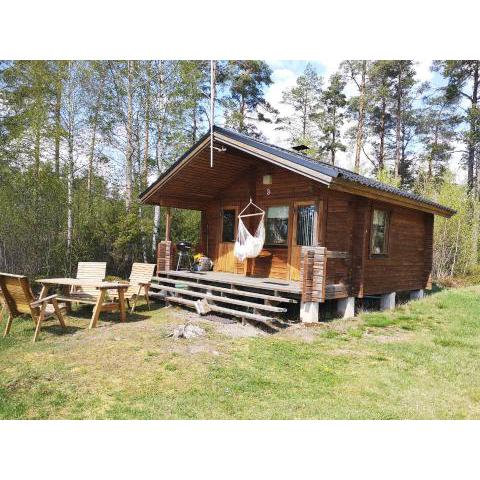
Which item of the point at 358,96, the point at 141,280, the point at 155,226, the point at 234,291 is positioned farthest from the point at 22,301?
the point at 358,96

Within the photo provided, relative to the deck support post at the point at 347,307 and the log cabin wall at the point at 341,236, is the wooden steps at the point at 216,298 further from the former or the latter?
the deck support post at the point at 347,307

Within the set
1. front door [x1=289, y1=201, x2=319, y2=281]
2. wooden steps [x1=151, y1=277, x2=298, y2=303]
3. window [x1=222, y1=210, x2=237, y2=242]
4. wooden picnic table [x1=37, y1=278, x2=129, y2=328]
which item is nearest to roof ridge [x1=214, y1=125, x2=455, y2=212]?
front door [x1=289, y1=201, x2=319, y2=281]

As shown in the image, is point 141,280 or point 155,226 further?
point 155,226

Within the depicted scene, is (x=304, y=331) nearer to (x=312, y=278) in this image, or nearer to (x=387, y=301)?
(x=312, y=278)

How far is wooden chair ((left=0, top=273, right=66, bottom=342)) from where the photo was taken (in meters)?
5.11

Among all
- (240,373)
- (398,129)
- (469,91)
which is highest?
Answer: (398,129)

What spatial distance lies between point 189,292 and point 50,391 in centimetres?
384

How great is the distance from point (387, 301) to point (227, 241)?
373cm

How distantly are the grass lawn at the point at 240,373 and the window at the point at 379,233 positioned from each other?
1947mm

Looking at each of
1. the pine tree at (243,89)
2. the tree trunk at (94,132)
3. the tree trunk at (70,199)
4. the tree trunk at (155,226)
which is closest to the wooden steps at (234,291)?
the tree trunk at (70,199)

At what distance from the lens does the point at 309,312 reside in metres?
5.92

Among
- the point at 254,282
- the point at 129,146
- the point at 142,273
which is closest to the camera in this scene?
the point at 254,282

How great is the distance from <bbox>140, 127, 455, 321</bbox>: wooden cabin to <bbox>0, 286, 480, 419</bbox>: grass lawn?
3.39 feet
